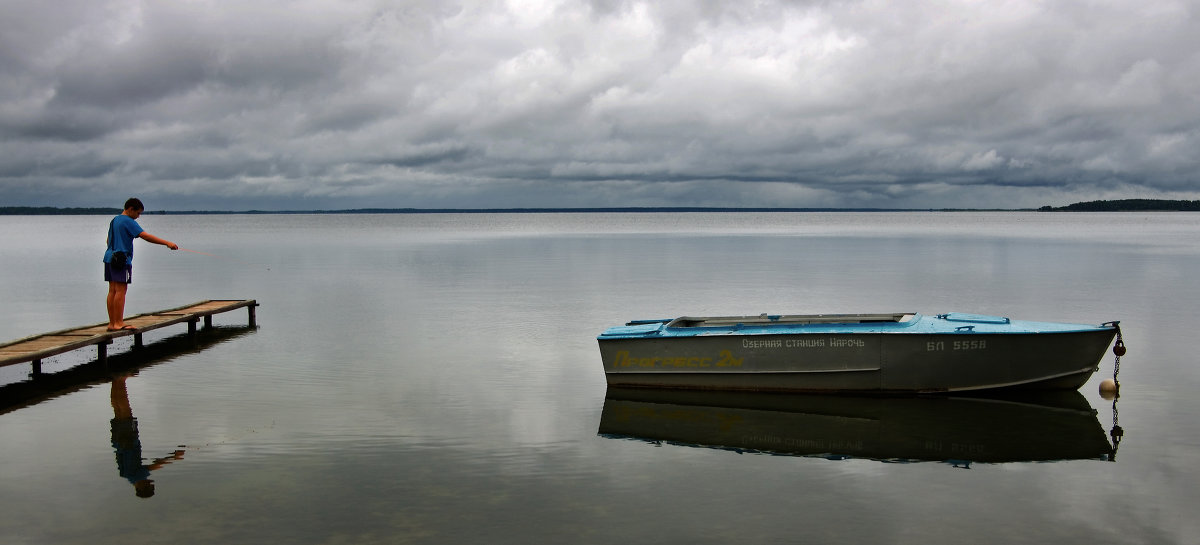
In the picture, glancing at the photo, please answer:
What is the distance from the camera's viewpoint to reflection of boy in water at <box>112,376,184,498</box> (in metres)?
10.8

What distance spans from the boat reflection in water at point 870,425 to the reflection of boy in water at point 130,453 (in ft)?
19.9

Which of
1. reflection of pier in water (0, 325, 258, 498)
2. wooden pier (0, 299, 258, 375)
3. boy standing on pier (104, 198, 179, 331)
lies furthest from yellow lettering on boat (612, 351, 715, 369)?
wooden pier (0, 299, 258, 375)

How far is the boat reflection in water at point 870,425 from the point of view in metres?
12.5

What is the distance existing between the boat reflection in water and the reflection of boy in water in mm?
6058

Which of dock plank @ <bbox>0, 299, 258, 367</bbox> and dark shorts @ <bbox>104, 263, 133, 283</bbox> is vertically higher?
dark shorts @ <bbox>104, 263, 133, 283</bbox>

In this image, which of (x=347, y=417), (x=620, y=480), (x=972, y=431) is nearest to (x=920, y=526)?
(x=620, y=480)

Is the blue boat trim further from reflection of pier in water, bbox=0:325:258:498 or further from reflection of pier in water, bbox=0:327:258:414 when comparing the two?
reflection of pier in water, bbox=0:327:258:414

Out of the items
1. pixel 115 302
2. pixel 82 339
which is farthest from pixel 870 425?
pixel 115 302

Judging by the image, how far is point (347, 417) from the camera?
14297mm

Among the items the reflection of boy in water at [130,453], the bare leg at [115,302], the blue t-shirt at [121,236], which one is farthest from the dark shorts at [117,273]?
the reflection of boy in water at [130,453]

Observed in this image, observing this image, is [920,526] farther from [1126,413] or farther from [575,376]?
[575,376]

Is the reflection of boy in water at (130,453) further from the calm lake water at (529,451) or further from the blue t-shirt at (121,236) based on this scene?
the blue t-shirt at (121,236)

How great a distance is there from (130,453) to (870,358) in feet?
37.8

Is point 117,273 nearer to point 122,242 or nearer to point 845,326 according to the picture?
point 122,242
